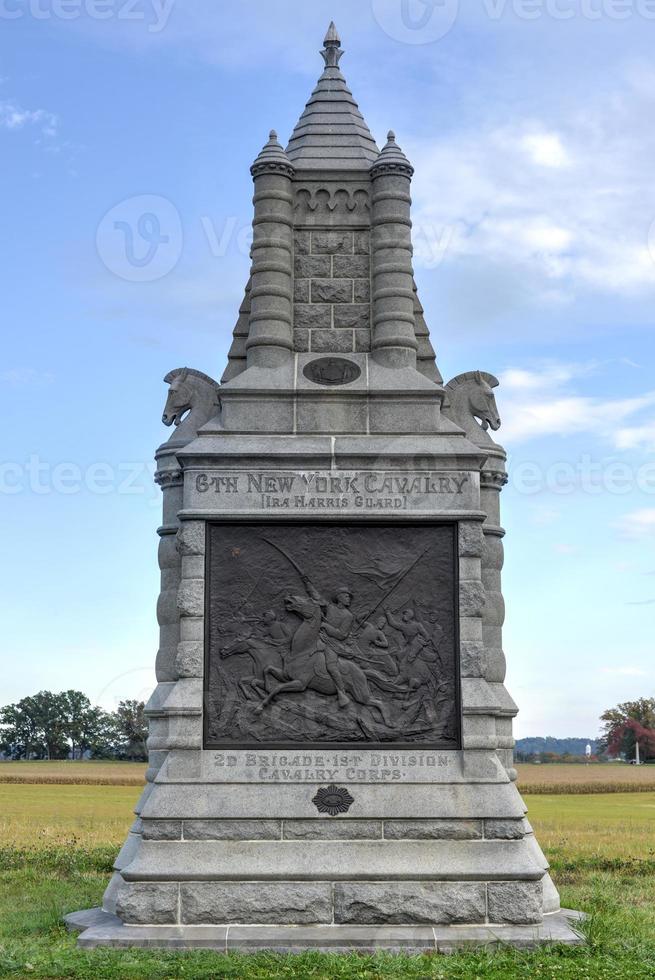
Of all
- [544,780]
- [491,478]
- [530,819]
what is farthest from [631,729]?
[491,478]

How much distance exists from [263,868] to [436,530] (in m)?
4.64

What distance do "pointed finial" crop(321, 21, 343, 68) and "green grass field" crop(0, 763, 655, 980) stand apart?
1320cm

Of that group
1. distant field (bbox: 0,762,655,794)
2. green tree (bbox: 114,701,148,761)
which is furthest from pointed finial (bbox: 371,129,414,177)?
green tree (bbox: 114,701,148,761)

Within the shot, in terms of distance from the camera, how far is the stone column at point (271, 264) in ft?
51.1

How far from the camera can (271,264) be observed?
15.8 metres

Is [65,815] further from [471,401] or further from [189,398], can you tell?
[471,401]

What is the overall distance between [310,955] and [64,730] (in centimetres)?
6970

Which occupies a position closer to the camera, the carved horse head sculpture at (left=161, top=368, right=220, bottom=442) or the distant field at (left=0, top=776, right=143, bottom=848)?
the carved horse head sculpture at (left=161, top=368, right=220, bottom=442)

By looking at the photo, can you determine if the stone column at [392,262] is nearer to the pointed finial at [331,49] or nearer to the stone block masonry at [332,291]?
the stone block masonry at [332,291]

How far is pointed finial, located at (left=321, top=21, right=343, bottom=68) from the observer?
18.2 m

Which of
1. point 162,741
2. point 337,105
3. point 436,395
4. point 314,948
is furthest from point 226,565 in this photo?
point 337,105

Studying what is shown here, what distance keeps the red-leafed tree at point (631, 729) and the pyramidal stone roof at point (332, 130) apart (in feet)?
224

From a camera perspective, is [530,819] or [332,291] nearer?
[332,291]

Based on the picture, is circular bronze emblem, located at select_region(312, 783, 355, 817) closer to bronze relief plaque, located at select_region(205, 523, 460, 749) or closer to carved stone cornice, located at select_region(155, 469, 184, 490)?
bronze relief plaque, located at select_region(205, 523, 460, 749)
